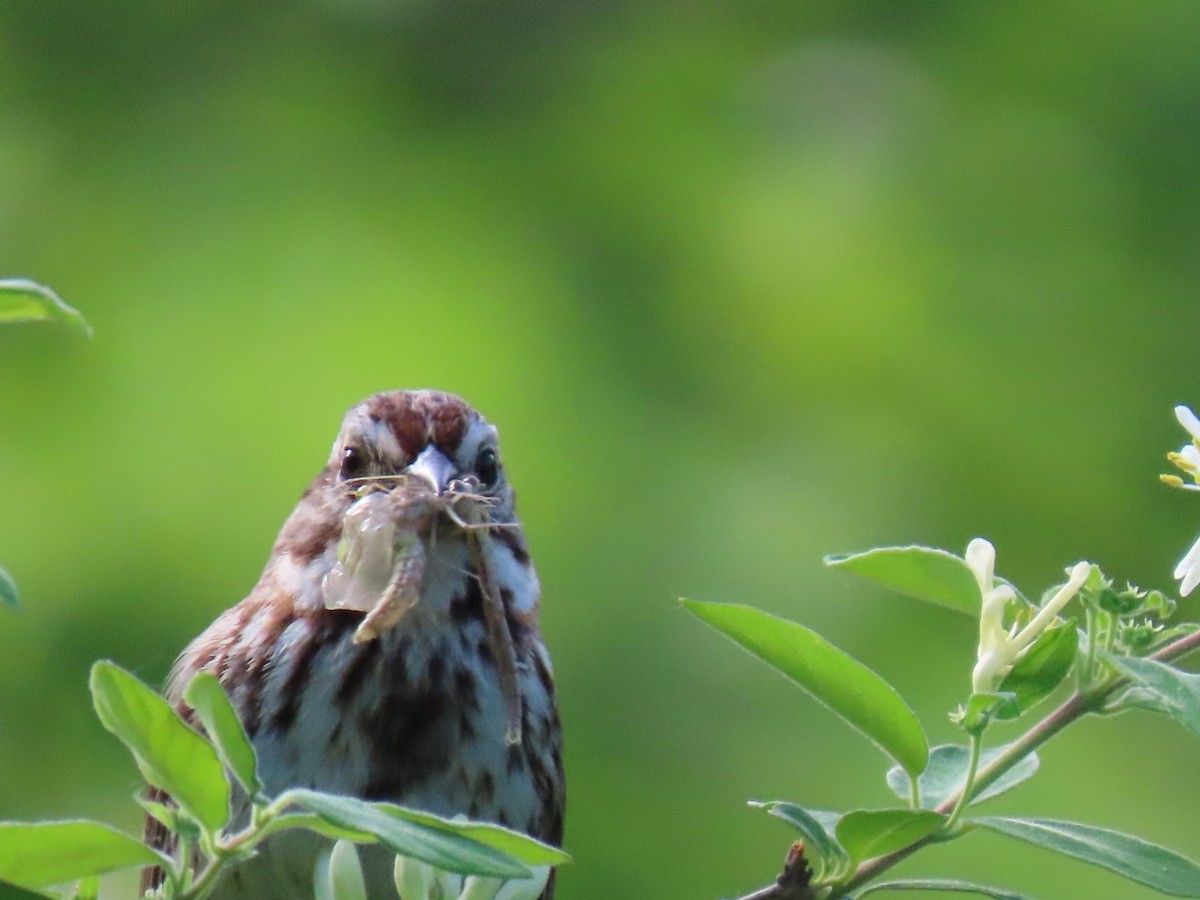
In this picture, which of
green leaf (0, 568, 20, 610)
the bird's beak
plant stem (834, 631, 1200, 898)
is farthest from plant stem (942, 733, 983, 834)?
the bird's beak

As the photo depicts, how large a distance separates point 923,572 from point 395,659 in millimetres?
1194

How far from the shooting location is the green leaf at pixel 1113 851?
1.43 meters

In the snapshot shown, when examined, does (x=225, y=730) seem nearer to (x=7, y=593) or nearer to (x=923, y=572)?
(x=7, y=593)

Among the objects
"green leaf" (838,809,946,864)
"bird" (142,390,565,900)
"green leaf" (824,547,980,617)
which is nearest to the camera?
"green leaf" (838,809,946,864)

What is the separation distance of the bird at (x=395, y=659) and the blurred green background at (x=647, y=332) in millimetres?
1860

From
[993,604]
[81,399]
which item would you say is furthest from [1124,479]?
[993,604]

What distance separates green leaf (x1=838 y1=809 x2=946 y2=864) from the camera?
1.48m

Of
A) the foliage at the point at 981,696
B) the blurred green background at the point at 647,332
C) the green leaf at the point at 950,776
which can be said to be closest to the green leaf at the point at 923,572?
the foliage at the point at 981,696

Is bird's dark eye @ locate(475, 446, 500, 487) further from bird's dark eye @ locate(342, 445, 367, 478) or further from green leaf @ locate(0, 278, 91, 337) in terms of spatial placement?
green leaf @ locate(0, 278, 91, 337)

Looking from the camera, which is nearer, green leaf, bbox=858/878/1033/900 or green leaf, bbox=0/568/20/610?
green leaf, bbox=0/568/20/610

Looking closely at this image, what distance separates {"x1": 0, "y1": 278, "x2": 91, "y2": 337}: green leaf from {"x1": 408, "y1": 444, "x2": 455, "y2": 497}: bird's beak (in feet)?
3.58

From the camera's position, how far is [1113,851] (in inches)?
58.9

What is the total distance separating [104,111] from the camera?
19.6ft

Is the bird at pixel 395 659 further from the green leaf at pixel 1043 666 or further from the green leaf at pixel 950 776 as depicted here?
the green leaf at pixel 1043 666
